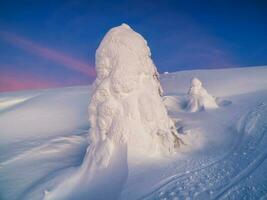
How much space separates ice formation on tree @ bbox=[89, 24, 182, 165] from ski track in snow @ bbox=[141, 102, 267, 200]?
141cm

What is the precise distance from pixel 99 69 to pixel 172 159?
339cm

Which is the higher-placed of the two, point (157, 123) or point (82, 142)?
point (157, 123)

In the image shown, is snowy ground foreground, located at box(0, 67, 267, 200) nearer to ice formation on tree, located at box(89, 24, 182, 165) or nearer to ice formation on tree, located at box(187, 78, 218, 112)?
ice formation on tree, located at box(89, 24, 182, 165)

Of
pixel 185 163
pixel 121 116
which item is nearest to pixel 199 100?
pixel 121 116

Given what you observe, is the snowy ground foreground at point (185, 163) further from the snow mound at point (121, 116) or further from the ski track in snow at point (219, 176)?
the snow mound at point (121, 116)

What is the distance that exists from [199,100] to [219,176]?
8.84 metres

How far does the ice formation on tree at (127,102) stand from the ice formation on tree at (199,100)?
620 cm

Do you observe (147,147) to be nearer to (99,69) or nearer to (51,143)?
(99,69)

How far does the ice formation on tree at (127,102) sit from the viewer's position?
743 centimetres

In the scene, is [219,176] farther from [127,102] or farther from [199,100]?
[199,100]

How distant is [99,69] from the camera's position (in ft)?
27.5

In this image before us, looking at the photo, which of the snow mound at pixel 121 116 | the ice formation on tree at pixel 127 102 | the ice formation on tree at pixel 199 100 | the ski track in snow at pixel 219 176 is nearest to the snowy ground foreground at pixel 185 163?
the ski track in snow at pixel 219 176

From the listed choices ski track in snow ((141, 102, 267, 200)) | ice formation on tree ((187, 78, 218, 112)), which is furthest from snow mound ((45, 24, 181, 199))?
ice formation on tree ((187, 78, 218, 112))

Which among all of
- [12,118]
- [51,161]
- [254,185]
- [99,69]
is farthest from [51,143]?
[12,118]
